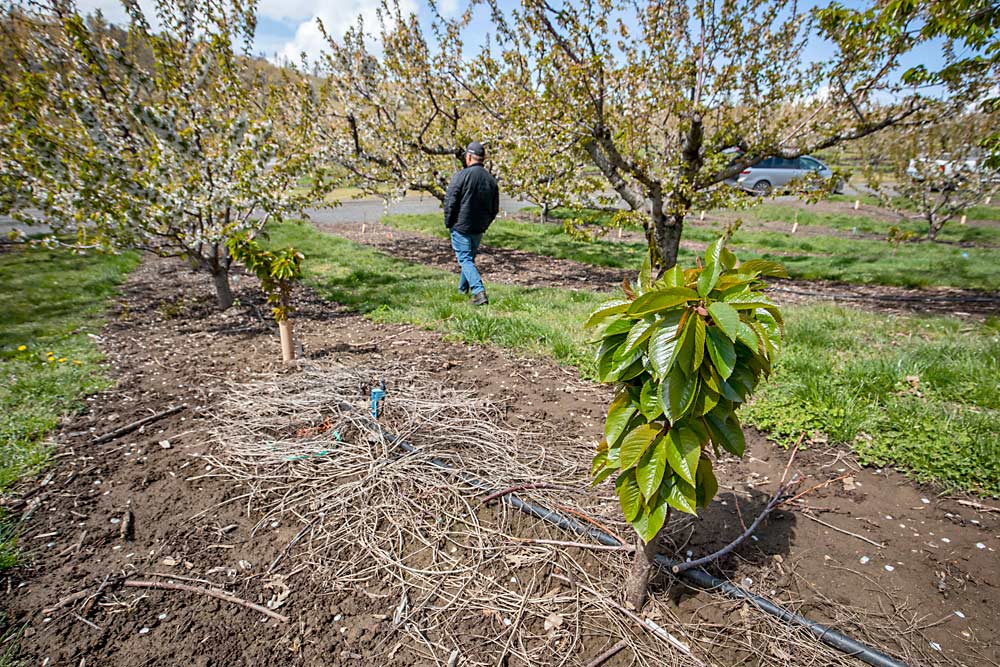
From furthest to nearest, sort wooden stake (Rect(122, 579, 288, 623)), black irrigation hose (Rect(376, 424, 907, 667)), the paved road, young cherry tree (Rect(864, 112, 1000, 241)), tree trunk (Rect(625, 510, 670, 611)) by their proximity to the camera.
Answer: the paved road → young cherry tree (Rect(864, 112, 1000, 241)) → wooden stake (Rect(122, 579, 288, 623)) → tree trunk (Rect(625, 510, 670, 611)) → black irrigation hose (Rect(376, 424, 907, 667))

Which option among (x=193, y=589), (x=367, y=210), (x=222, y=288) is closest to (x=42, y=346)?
(x=222, y=288)

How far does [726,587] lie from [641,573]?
0.41 meters

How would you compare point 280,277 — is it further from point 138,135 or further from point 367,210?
point 367,210

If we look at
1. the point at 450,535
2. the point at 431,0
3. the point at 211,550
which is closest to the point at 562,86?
the point at 431,0

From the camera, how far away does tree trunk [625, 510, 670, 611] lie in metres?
1.88

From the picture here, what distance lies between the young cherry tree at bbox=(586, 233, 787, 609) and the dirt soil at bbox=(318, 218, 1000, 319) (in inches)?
236

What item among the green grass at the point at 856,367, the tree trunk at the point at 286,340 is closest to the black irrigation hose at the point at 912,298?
the green grass at the point at 856,367

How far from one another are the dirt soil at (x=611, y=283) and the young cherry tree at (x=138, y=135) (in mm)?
4074

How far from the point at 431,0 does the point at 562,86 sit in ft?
11.8

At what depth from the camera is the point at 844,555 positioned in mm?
2270

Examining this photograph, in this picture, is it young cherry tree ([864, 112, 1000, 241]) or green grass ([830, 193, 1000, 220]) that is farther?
green grass ([830, 193, 1000, 220])

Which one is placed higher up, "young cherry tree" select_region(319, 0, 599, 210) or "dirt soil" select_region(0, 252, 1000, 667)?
"young cherry tree" select_region(319, 0, 599, 210)

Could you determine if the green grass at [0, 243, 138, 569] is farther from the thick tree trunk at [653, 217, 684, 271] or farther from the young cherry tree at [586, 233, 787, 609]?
the thick tree trunk at [653, 217, 684, 271]

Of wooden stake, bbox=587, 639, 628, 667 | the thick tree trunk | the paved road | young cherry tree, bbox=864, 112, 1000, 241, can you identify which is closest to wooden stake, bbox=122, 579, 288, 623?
wooden stake, bbox=587, 639, 628, 667
